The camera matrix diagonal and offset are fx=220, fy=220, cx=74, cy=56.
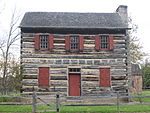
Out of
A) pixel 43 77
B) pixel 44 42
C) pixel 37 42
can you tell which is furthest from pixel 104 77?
pixel 37 42

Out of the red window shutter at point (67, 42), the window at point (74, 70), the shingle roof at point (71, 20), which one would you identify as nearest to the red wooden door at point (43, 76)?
the window at point (74, 70)

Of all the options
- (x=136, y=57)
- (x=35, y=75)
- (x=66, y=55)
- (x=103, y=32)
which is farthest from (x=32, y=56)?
(x=136, y=57)

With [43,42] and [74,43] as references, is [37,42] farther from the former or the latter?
[74,43]

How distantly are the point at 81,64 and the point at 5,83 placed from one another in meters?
7.44

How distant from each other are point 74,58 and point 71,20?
12.3ft

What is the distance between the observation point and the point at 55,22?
19.9 m

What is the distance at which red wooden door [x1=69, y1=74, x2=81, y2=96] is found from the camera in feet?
62.6

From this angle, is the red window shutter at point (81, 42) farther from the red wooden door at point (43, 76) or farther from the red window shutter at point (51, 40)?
the red wooden door at point (43, 76)

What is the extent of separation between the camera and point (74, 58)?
19.1m

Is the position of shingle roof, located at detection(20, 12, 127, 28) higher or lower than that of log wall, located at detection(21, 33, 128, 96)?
higher

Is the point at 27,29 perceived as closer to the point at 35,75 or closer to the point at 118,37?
the point at 35,75

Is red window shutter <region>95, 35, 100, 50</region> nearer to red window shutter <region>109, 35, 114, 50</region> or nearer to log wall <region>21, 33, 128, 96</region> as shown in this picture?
log wall <region>21, 33, 128, 96</region>

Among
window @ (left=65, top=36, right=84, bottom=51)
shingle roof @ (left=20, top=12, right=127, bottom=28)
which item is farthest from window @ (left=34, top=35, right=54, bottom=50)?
window @ (left=65, top=36, right=84, bottom=51)

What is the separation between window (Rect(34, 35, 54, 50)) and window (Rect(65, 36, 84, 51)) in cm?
136
